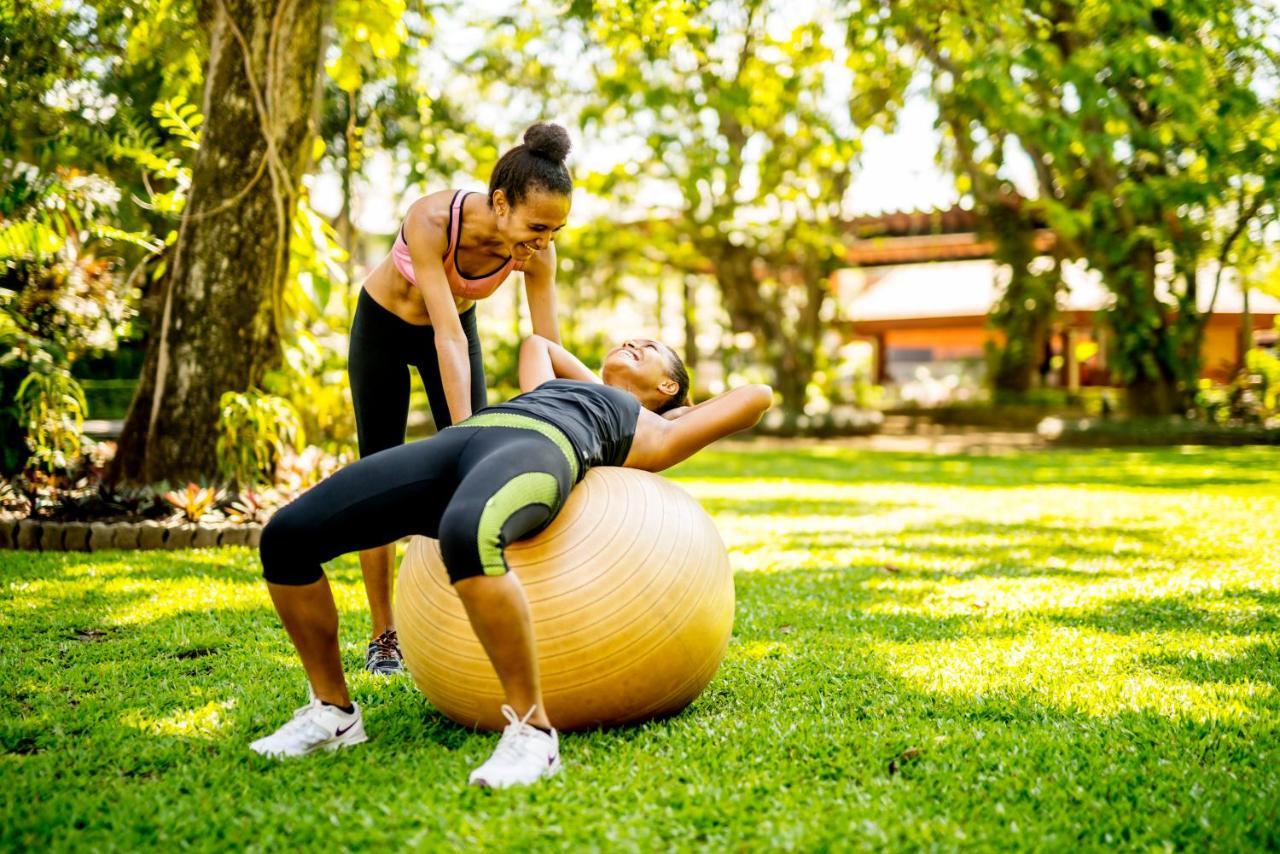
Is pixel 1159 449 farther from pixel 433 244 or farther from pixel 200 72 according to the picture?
pixel 433 244

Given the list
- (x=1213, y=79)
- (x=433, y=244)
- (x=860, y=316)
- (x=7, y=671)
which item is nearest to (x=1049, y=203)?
(x=1213, y=79)

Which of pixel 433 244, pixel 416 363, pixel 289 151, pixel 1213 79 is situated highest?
pixel 1213 79

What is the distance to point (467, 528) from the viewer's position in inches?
113

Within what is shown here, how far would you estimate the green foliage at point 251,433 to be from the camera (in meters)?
7.19

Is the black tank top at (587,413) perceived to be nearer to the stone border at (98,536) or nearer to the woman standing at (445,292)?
the woman standing at (445,292)

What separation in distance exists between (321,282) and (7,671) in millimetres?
4265

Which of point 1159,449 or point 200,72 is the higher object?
point 200,72

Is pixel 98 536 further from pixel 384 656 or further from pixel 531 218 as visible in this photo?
pixel 531 218

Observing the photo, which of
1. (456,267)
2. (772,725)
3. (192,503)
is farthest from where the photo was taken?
(192,503)

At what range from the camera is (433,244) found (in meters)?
3.82

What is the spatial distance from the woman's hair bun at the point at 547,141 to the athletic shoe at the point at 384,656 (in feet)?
6.44

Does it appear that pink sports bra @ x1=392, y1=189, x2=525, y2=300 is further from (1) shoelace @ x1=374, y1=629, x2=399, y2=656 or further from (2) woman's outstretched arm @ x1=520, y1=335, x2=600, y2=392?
(1) shoelace @ x1=374, y1=629, x2=399, y2=656

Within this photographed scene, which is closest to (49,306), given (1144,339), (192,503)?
(192,503)

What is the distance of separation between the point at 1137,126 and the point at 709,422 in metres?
10.6
